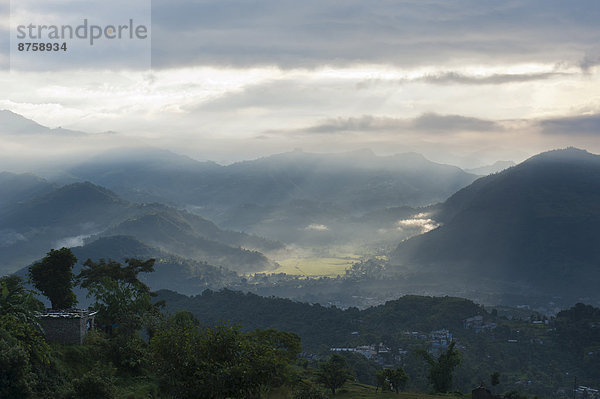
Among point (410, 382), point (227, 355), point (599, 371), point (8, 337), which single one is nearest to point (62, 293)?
point (8, 337)

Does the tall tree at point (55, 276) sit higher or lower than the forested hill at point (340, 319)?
higher

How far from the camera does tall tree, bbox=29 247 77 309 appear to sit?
195 feet

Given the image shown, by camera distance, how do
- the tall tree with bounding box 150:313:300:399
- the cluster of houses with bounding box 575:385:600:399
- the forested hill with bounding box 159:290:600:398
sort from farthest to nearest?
the forested hill with bounding box 159:290:600:398
the cluster of houses with bounding box 575:385:600:399
the tall tree with bounding box 150:313:300:399

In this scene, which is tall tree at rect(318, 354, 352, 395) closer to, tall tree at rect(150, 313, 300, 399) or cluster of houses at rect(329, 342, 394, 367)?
tall tree at rect(150, 313, 300, 399)

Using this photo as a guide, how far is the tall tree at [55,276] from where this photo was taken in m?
59.4

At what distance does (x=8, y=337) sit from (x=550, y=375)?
14106 centimetres

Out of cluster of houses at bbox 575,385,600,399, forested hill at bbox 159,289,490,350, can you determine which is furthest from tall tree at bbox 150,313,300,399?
forested hill at bbox 159,289,490,350

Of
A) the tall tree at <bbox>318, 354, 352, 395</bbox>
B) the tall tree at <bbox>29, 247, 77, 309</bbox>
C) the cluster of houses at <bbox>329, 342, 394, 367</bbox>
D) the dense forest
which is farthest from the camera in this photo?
the cluster of houses at <bbox>329, 342, 394, 367</bbox>

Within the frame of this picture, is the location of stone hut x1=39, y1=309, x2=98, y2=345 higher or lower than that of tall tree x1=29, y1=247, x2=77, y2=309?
lower

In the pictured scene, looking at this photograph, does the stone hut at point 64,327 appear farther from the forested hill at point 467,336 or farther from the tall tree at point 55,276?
the forested hill at point 467,336

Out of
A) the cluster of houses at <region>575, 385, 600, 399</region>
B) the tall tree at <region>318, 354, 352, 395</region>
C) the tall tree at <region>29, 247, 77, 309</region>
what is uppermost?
the tall tree at <region>29, 247, 77, 309</region>

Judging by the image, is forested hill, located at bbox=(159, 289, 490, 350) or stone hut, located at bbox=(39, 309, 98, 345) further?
forested hill, located at bbox=(159, 289, 490, 350)

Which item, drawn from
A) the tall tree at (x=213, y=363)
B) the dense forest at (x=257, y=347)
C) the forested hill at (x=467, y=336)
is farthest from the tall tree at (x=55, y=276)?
the forested hill at (x=467, y=336)

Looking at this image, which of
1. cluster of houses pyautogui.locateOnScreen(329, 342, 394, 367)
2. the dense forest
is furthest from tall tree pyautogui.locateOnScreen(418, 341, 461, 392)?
cluster of houses pyautogui.locateOnScreen(329, 342, 394, 367)
